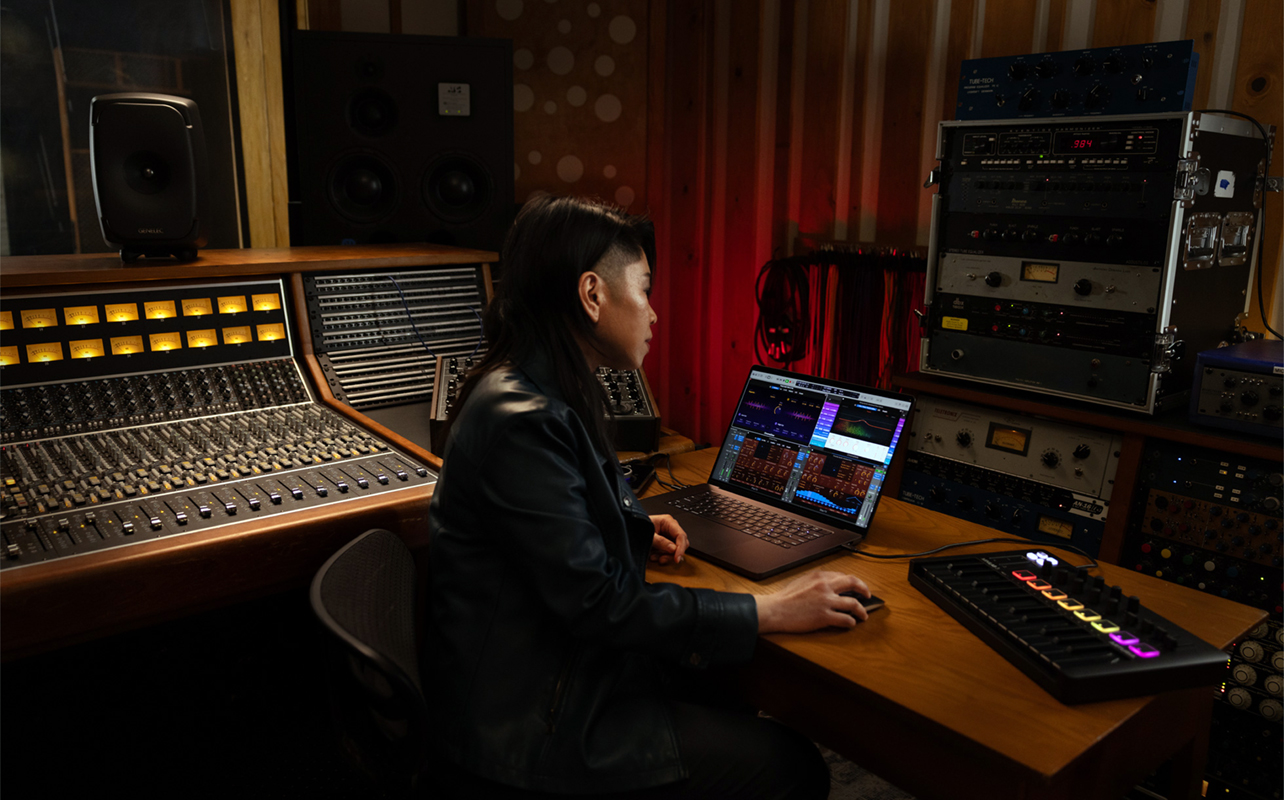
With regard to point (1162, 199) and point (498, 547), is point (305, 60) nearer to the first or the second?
point (498, 547)

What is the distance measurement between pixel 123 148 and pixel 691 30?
91.8 inches

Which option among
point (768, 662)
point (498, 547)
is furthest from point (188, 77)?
point (768, 662)

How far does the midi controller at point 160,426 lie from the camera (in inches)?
53.0

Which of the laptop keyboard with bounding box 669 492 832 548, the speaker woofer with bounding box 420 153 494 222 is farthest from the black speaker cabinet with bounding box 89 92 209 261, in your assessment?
the laptop keyboard with bounding box 669 492 832 548

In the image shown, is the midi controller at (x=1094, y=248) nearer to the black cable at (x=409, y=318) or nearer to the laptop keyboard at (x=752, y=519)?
the laptop keyboard at (x=752, y=519)

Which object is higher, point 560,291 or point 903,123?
point 903,123

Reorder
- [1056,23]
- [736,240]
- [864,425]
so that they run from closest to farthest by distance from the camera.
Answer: [864,425] → [1056,23] → [736,240]

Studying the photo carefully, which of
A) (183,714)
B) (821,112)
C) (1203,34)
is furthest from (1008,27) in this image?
(183,714)

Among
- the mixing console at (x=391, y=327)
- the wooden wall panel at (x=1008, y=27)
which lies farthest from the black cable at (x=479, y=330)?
the wooden wall panel at (x=1008, y=27)

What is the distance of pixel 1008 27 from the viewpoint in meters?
2.59

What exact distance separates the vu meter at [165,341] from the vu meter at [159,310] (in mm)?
36

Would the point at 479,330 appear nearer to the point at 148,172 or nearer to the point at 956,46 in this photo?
the point at 148,172

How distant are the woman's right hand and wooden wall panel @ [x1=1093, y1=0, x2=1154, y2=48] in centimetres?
187

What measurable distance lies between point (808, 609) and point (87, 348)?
1445 millimetres
